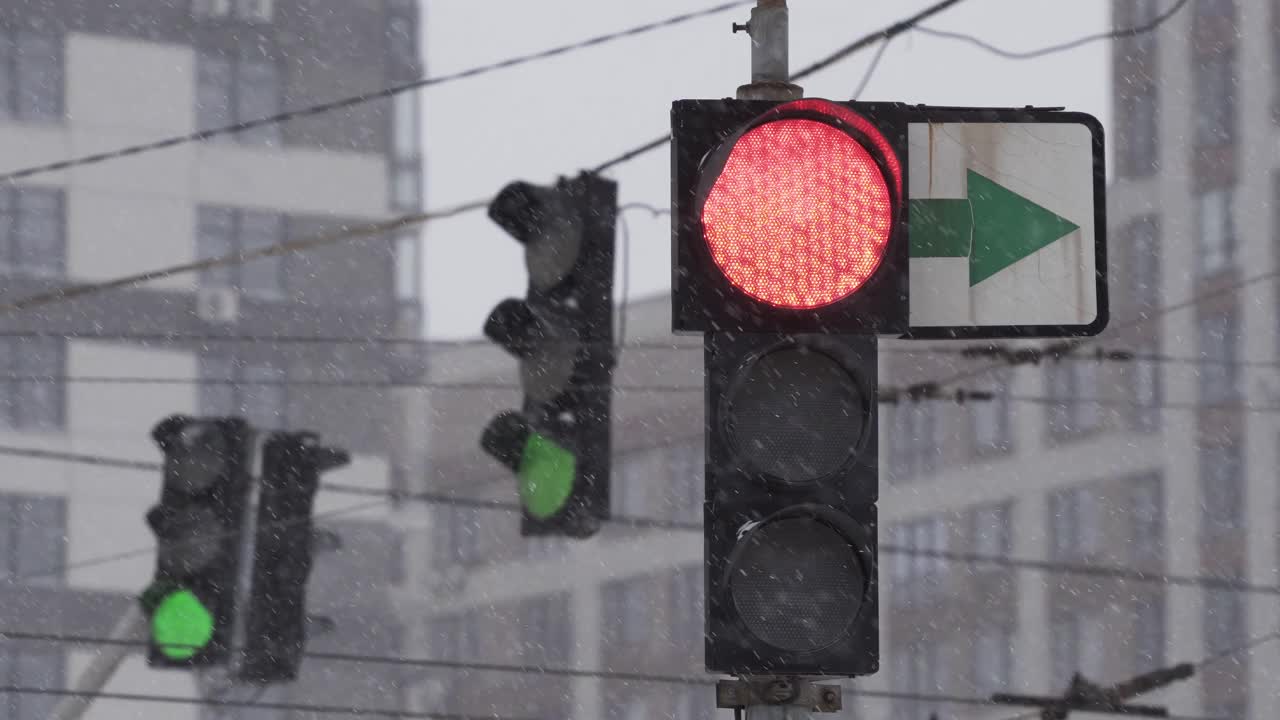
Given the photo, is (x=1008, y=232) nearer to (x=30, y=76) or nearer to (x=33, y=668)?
(x=33, y=668)

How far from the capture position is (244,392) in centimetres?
5503

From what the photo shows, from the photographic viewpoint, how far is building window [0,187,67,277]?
5062 centimetres

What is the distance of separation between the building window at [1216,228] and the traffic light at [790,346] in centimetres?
4563

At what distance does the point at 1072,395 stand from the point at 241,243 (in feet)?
75.8

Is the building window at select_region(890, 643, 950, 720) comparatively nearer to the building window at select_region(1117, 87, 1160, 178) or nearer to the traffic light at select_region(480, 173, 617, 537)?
the building window at select_region(1117, 87, 1160, 178)

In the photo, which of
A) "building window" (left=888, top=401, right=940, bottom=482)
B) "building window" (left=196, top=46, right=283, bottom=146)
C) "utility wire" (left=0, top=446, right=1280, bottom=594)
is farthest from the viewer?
"building window" (left=196, top=46, right=283, bottom=146)

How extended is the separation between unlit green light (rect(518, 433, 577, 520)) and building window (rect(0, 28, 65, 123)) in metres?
46.8

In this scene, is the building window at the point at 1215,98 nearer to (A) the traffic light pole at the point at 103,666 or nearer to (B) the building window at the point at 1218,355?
(B) the building window at the point at 1218,355

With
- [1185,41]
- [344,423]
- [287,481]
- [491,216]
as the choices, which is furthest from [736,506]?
[344,423]

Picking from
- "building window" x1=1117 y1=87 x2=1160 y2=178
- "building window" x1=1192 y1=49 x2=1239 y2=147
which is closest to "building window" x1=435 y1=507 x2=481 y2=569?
"building window" x1=1117 y1=87 x2=1160 y2=178

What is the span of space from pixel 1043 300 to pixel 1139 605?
48.9m

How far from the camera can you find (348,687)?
55.0 meters

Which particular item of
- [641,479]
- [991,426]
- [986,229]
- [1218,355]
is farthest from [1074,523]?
[986,229]

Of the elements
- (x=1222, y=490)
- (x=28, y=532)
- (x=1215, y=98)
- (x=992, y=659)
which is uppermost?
(x=1215, y=98)
